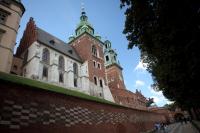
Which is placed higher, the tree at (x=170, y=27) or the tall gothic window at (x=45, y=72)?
the tall gothic window at (x=45, y=72)

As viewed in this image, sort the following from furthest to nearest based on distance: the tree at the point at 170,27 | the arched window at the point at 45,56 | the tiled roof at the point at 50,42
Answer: the tiled roof at the point at 50,42, the arched window at the point at 45,56, the tree at the point at 170,27

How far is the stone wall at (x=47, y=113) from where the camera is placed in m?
7.82

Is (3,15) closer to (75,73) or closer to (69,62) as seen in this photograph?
(69,62)

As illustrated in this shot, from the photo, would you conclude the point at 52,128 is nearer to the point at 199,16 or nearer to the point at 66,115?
the point at 66,115

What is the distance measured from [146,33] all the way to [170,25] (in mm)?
1586

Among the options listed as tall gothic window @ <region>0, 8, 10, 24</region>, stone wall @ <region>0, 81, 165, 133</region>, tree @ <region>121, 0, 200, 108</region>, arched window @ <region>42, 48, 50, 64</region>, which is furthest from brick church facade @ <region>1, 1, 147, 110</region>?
tree @ <region>121, 0, 200, 108</region>

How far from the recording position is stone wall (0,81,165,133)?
7.82 meters

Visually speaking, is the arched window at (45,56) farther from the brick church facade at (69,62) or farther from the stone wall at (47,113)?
the stone wall at (47,113)

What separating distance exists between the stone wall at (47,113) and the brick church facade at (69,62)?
629 inches

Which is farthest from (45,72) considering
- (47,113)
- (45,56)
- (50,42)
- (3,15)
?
(47,113)

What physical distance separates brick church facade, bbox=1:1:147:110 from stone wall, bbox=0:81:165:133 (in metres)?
16.0

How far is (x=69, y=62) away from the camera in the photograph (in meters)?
34.6

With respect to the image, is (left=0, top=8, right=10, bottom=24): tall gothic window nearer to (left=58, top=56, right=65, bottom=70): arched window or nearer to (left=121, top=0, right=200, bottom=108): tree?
(left=58, top=56, right=65, bottom=70): arched window

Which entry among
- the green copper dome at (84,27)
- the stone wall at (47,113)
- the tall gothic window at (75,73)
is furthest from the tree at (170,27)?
the green copper dome at (84,27)
